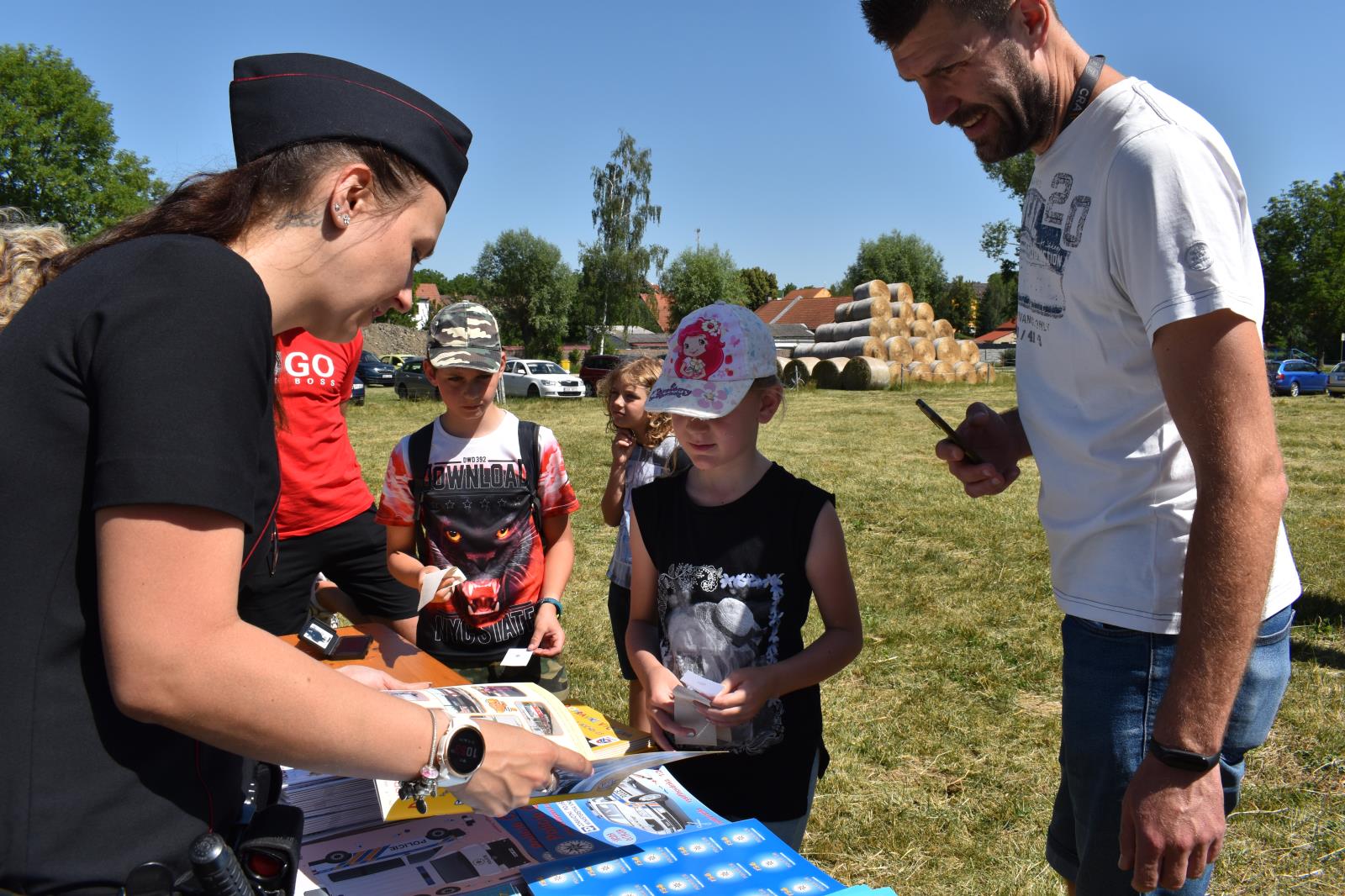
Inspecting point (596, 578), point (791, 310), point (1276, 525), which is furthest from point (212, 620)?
point (791, 310)

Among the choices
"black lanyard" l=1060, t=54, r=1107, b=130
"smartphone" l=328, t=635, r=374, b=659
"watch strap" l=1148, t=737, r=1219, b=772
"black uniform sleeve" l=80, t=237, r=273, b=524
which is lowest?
"smartphone" l=328, t=635, r=374, b=659

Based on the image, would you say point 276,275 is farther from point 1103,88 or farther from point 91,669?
point 1103,88

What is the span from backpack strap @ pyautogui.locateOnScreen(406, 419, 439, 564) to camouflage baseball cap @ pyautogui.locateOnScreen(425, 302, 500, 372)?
9.3 inches

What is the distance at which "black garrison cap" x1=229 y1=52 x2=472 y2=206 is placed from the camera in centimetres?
113

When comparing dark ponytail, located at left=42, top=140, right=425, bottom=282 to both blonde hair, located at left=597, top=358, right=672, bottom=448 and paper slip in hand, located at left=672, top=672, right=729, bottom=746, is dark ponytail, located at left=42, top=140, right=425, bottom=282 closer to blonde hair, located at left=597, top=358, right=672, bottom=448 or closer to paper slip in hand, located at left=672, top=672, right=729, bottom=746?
paper slip in hand, located at left=672, top=672, right=729, bottom=746

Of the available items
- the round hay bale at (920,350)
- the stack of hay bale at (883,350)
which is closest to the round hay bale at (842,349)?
the stack of hay bale at (883,350)

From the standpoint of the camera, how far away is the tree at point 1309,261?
46156 millimetres

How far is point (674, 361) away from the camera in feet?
6.99

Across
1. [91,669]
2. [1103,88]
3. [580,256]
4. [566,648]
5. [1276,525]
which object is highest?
[580,256]

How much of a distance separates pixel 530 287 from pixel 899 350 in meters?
26.8

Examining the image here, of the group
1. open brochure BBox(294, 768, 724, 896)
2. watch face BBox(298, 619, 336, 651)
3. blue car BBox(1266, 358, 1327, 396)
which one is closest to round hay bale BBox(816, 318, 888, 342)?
blue car BBox(1266, 358, 1327, 396)

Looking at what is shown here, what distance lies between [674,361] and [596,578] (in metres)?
4.71

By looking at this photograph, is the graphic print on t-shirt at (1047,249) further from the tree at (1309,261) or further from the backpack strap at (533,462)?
the tree at (1309,261)

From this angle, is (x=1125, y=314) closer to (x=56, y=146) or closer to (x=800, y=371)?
(x=800, y=371)
